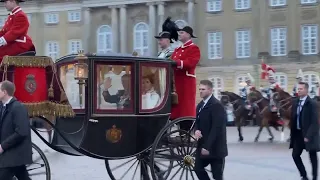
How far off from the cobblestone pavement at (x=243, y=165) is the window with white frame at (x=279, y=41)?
25948 mm

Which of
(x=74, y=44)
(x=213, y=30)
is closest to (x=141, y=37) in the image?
(x=74, y=44)

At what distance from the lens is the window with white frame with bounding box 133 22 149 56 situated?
51281 millimetres

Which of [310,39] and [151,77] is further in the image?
[310,39]

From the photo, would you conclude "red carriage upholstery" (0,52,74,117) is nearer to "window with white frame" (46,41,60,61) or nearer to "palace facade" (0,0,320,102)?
"palace facade" (0,0,320,102)

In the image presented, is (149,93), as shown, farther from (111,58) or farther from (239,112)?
(239,112)

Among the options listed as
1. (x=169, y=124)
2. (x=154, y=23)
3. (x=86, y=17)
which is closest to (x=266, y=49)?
(x=154, y=23)

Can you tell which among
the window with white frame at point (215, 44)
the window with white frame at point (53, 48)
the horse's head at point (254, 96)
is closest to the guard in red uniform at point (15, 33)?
the horse's head at point (254, 96)

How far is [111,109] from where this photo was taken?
958 cm

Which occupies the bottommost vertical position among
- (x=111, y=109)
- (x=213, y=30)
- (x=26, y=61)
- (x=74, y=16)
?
(x=111, y=109)

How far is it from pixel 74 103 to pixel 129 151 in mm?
1045

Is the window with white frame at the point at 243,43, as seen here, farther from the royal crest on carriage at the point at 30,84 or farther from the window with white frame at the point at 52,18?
the royal crest on carriage at the point at 30,84

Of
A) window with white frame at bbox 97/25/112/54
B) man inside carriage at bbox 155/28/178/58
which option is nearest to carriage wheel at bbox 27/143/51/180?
man inside carriage at bbox 155/28/178/58

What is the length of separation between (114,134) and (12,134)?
7.00 feet

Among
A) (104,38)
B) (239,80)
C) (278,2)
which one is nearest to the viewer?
(278,2)
